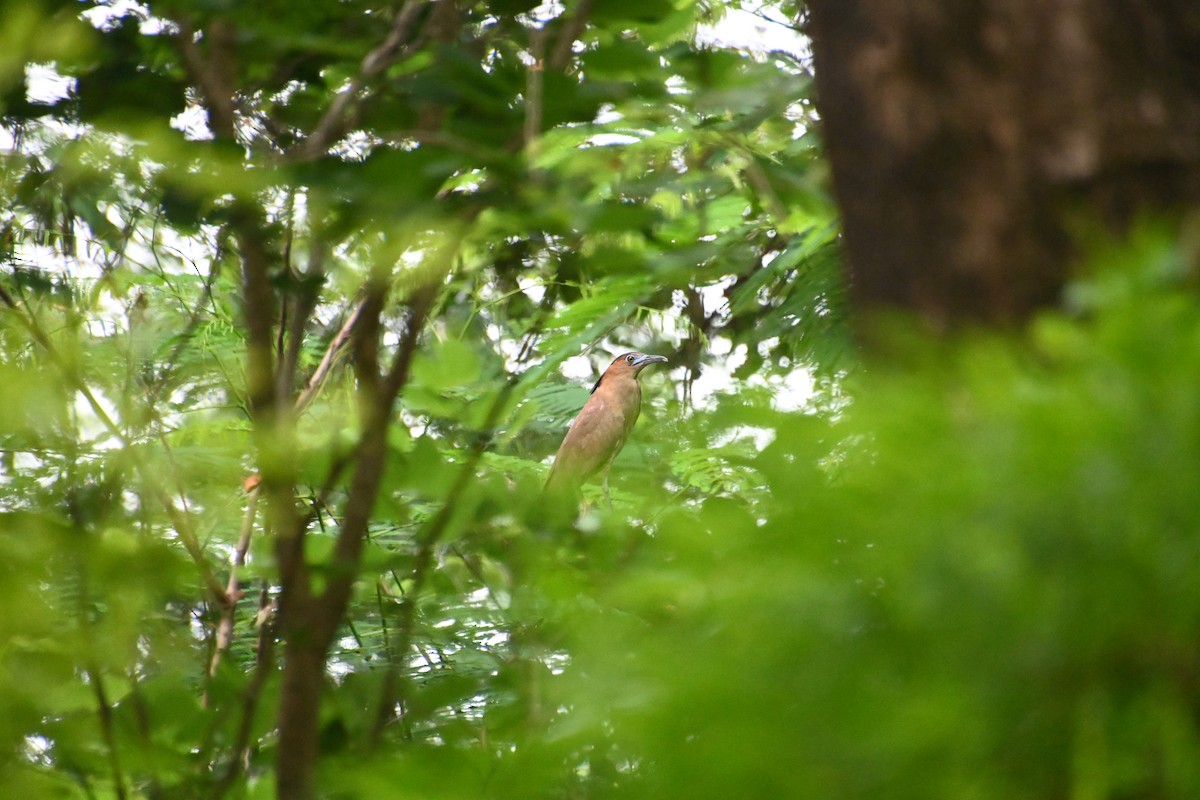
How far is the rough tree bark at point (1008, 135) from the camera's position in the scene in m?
0.74

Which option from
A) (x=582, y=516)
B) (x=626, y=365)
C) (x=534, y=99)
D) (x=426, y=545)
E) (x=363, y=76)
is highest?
(x=626, y=365)

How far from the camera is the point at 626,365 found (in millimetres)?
6395

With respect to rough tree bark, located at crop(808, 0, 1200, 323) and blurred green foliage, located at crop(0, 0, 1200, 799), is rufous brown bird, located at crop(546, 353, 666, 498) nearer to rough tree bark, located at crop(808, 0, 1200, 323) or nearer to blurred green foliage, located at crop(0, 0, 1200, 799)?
blurred green foliage, located at crop(0, 0, 1200, 799)

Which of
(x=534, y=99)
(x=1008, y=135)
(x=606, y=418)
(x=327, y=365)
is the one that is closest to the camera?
(x=1008, y=135)

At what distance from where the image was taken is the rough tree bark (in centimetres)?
74

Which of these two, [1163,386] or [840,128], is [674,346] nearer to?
[840,128]

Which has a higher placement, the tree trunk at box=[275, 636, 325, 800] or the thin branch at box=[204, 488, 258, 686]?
the thin branch at box=[204, 488, 258, 686]

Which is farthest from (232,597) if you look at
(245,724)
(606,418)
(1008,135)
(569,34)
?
(606,418)

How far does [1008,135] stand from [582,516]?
2.50ft

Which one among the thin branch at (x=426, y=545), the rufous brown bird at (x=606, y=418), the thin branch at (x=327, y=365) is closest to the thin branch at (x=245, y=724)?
the thin branch at (x=426, y=545)

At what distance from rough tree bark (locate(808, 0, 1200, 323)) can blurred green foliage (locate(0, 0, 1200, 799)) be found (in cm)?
10

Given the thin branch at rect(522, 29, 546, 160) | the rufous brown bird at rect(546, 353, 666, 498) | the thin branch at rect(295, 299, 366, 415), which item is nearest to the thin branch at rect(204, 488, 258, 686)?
the thin branch at rect(295, 299, 366, 415)

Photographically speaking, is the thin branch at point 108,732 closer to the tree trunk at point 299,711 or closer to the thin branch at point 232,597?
the tree trunk at point 299,711

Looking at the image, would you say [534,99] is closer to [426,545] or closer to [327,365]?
[426,545]
